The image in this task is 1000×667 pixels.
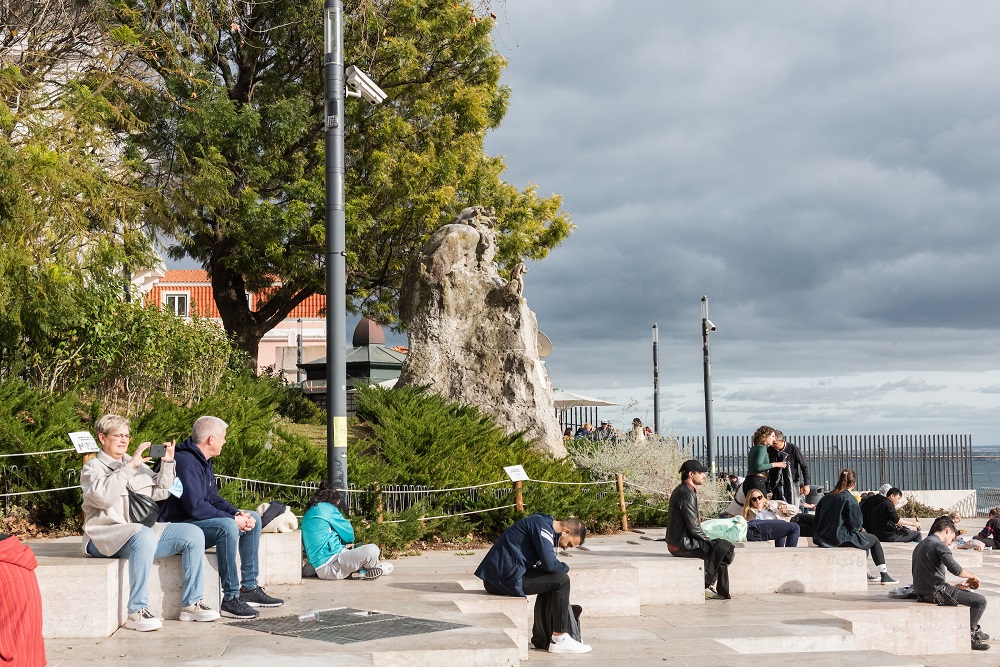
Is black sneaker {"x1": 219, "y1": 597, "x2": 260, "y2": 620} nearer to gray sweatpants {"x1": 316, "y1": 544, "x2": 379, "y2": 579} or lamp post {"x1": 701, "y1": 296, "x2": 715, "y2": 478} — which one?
gray sweatpants {"x1": 316, "y1": 544, "x2": 379, "y2": 579}

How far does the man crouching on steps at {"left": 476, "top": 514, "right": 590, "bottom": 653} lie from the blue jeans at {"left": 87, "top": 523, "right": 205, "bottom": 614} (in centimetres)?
238

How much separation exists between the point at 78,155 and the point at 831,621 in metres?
11.8

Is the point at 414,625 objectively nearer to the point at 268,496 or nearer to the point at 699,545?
the point at 699,545

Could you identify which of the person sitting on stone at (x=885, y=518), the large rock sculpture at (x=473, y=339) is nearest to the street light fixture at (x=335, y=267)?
the large rock sculpture at (x=473, y=339)

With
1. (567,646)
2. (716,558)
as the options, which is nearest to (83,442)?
(567,646)

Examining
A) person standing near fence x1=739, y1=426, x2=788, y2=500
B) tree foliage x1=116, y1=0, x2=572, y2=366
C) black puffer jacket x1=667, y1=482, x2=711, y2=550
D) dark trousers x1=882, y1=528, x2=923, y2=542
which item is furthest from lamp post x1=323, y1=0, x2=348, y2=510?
tree foliage x1=116, y1=0, x2=572, y2=366

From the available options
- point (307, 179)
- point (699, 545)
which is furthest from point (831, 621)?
point (307, 179)

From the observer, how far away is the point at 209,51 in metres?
23.4

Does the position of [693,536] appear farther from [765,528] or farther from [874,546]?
[874,546]

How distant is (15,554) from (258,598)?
304cm

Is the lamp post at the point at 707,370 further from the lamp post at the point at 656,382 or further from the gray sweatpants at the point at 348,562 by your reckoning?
the gray sweatpants at the point at 348,562

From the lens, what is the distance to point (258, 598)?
Result: 303 inches

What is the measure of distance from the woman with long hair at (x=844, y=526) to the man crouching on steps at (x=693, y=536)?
1.84m

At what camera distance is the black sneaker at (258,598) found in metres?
7.66
